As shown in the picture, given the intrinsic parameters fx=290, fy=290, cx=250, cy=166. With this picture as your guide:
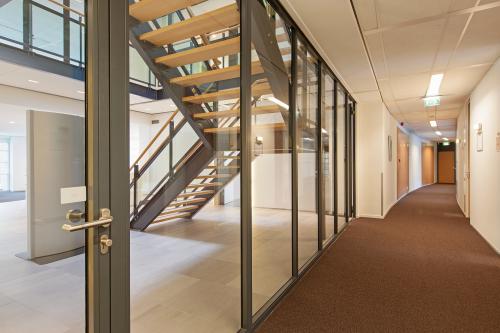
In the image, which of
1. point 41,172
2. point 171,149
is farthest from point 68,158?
point 171,149

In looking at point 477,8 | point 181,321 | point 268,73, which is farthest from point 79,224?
point 477,8

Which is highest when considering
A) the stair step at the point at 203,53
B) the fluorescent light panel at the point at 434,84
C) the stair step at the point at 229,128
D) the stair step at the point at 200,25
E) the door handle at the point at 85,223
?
the fluorescent light panel at the point at 434,84

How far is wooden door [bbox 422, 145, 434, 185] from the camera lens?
59.3 feet

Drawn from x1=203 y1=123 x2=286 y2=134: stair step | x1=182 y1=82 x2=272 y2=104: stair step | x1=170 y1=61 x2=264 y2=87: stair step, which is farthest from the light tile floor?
x1=170 y1=61 x2=264 y2=87: stair step

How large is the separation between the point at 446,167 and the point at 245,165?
21184mm

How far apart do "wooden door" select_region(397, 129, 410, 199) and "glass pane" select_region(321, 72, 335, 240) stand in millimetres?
6903

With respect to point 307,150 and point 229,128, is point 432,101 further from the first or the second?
point 229,128

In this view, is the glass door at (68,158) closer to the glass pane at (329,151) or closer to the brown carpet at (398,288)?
the brown carpet at (398,288)

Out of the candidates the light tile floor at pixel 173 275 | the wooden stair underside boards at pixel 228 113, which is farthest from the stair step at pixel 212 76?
the light tile floor at pixel 173 275

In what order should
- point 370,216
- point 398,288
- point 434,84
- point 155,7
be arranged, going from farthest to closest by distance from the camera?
1. point 370,216
2. point 434,84
3. point 398,288
4. point 155,7

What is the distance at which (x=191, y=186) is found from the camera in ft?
13.9

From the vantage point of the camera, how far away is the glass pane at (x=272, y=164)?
3.01 m

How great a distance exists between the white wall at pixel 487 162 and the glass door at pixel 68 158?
532 centimetres

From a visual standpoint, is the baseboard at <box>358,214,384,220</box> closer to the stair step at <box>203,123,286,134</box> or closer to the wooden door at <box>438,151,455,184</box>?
the stair step at <box>203,123,286,134</box>
